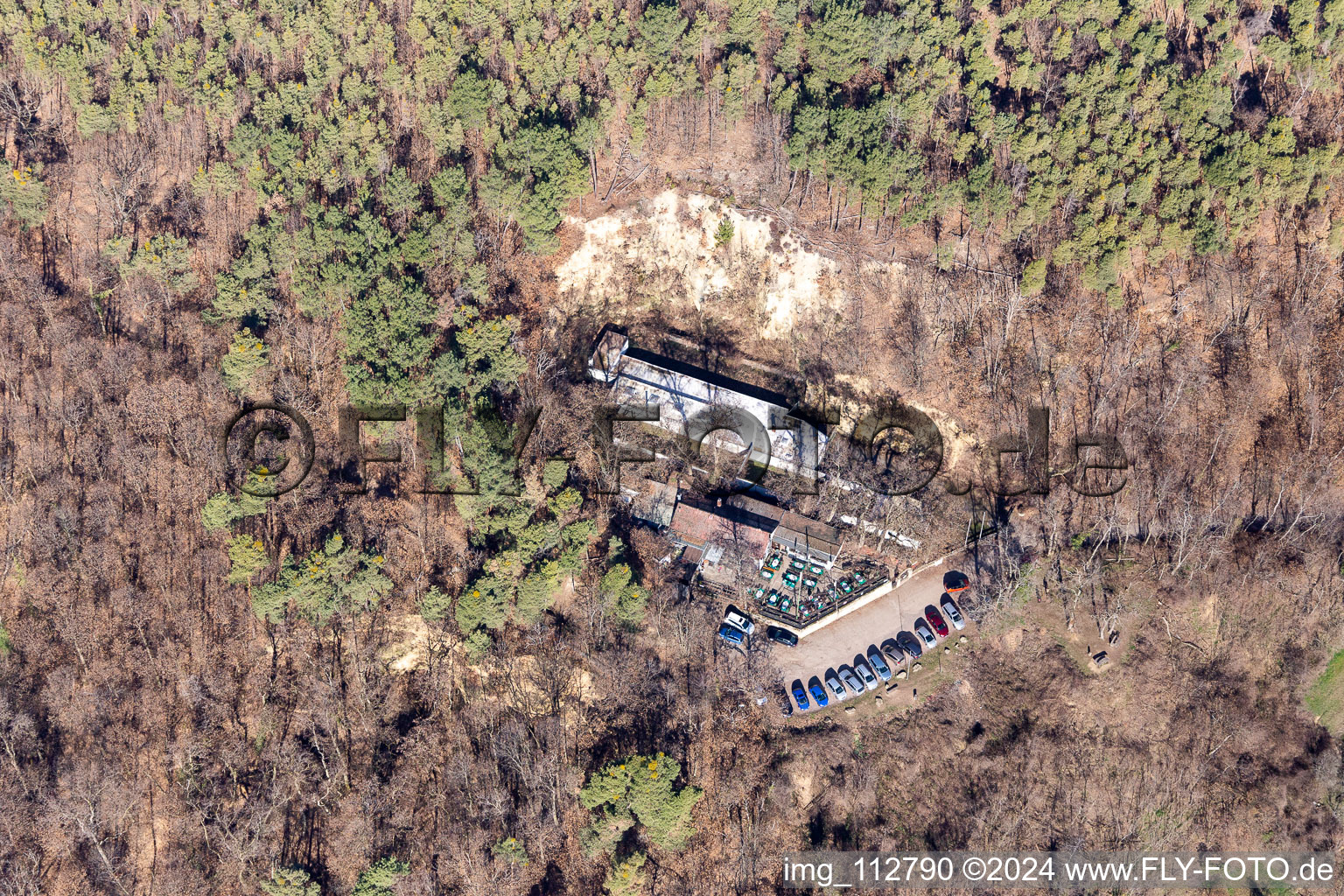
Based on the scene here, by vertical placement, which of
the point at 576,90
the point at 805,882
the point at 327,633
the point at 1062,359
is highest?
the point at 576,90

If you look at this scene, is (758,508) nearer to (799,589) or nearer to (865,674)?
(799,589)

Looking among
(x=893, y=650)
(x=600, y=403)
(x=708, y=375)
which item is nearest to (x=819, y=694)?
(x=893, y=650)

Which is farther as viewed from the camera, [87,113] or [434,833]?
[87,113]

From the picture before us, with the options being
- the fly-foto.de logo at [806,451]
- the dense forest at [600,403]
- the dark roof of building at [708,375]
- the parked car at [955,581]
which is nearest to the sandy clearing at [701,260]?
the dense forest at [600,403]

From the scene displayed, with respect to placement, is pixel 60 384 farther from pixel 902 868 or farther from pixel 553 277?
pixel 902 868

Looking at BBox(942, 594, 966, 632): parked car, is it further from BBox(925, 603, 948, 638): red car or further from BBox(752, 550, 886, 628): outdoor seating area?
BBox(752, 550, 886, 628): outdoor seating area

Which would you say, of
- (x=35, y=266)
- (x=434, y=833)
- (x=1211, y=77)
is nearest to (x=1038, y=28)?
(x=1211, y=77)
